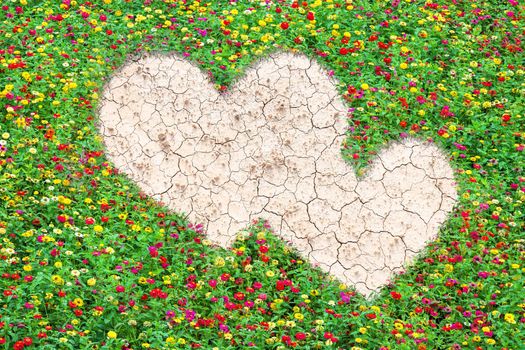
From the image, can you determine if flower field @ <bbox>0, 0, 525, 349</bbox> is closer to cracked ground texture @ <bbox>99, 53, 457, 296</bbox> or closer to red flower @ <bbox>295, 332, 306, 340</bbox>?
red flower @ <bbox>295, 332, 306, 340</bbox>

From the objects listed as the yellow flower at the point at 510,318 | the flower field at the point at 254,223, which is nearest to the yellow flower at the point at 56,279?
the flower field at the point at 254,223

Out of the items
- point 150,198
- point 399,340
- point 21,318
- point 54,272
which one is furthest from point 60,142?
point 399,340

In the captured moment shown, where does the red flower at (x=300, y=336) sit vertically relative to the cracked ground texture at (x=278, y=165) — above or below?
below

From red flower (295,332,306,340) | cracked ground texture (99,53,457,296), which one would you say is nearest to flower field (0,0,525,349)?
red flower (295,332,306,340)

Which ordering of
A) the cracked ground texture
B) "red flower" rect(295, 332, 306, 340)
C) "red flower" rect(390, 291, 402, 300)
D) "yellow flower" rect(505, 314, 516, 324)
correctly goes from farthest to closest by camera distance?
1. the cracked ground texture
2. "red flower" rect(390, 291, 402, 300)
3. "yellow flower" rect(505, 314, 516, 324)
4. "red flower" rect(295, 332, 306, 340)

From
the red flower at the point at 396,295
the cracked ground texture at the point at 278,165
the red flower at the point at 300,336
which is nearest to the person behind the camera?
the red flower at the point at 300,336

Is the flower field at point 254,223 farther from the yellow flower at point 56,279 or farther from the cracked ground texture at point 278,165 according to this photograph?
the cracked ground texture at point 278,165

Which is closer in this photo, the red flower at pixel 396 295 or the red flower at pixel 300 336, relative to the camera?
the red flower at pixel 300 336
